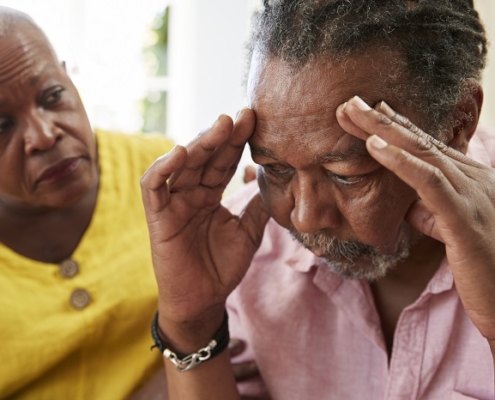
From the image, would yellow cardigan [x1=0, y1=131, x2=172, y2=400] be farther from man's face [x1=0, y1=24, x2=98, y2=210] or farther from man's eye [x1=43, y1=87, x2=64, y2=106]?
man's eye [x1=43, y1=87, x2=64, y2=106]

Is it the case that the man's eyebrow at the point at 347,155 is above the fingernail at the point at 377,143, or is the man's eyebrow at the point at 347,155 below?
below

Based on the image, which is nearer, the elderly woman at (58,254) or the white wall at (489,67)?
the elderly woman at (58,254)

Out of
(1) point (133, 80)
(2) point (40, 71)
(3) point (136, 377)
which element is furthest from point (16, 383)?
(1) point (133, 80)

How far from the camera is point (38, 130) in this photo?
1.51m

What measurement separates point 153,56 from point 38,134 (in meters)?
2.32

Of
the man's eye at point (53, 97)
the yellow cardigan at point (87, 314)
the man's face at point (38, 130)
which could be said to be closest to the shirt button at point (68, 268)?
the yellow cardigan at point (87, 314)

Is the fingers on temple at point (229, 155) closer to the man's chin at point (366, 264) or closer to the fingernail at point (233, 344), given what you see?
the man's chin at point (366, 264)

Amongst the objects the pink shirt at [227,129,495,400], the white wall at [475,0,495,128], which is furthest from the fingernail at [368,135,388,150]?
the white wall at [475,0,495,128]

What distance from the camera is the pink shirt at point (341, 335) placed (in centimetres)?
134

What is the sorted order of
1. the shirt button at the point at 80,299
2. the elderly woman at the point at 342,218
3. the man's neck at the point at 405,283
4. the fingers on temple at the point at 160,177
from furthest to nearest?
the shirt button at the point at 80,299, the man's neck at the point at 405,283, the fingers on temple at the point at 160,177, the elderly woman at the point at 342,218

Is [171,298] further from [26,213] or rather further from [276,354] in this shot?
[26,213]

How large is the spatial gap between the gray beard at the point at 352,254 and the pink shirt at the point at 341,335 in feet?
0.32

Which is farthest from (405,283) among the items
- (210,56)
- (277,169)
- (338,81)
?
(210,56)

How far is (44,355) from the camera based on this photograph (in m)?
1.49
